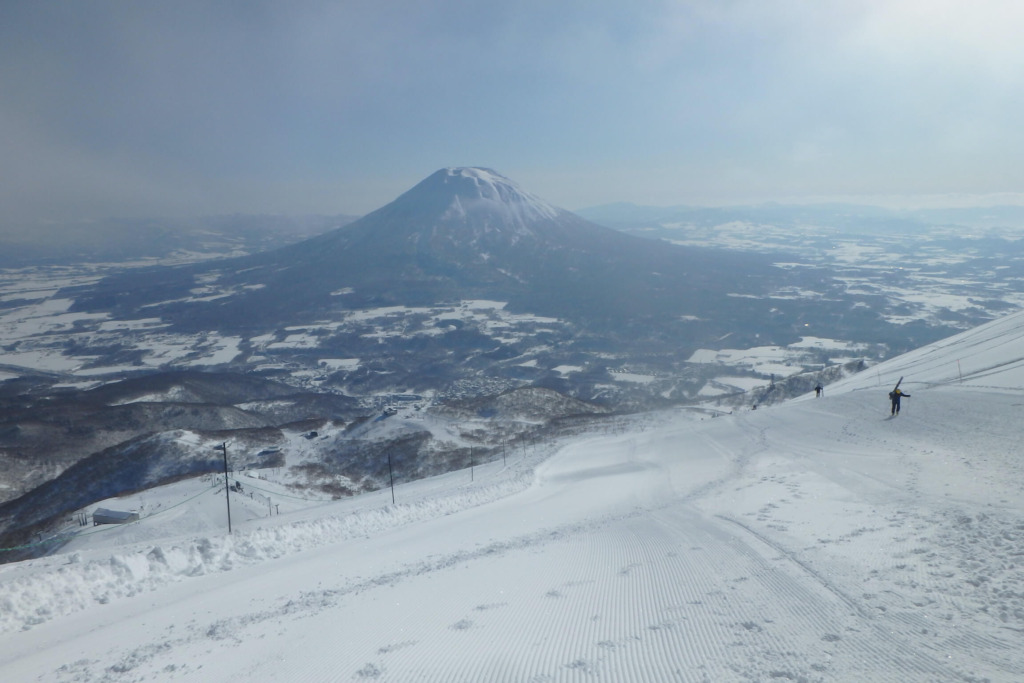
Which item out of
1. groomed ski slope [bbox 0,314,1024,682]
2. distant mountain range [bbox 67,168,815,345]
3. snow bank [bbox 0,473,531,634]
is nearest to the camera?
groomed ski slope [bbox 0,314,1024,682]

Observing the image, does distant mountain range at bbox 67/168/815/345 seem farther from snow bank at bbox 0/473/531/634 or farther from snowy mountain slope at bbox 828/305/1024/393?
snow bank at bbox 0/473/531/634

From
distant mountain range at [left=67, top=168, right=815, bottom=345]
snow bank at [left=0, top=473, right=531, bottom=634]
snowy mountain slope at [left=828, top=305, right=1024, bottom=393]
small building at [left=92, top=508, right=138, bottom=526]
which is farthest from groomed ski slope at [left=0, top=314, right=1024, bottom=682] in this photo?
distant mountain range at [left=67, top=168, right=815, bottom=345]

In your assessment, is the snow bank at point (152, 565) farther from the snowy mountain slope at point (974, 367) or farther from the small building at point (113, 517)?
the snowy mountain slope at point (974, 367)

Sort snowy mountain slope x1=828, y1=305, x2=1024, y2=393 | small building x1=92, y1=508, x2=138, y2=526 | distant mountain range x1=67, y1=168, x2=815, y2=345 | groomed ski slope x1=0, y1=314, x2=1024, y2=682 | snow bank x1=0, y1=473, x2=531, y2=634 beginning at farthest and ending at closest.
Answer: distant mountain range x1=67, y1=168, x2=815, y2=345 < small building x1=92, y1=508, x2=138, y2=526 < snowy mountain slope x1=828, y1=305, x2=1024, y2=393 < snow bank x1=0, y1=473, x2=531, y2=634 < groomed ski slope x1=0, y1=314, x2=1024, y2=682

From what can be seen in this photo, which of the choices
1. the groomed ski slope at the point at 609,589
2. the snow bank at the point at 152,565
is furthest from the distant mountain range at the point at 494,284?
the snow bank at the point at 152,565

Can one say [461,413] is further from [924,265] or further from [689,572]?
[924,265]

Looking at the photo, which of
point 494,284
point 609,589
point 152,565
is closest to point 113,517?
point 152,565

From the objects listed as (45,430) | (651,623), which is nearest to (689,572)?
(651,623)

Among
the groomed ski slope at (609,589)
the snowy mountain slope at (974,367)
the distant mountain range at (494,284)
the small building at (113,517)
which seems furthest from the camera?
the distant mountain range at (494,284)
